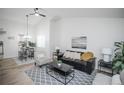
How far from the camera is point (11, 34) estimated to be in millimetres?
6223

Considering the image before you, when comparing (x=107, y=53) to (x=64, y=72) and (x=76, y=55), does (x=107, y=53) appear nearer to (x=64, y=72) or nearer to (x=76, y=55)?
(x=76, y=55)

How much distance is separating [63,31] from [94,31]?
1926 mm

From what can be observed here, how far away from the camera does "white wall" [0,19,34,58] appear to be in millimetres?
5973

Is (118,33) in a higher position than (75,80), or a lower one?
higher

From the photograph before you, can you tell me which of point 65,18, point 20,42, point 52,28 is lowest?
point 20,42

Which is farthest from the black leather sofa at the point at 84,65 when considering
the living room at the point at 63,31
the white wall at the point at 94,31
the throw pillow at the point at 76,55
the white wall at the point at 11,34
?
the white wall at the point at 11,34

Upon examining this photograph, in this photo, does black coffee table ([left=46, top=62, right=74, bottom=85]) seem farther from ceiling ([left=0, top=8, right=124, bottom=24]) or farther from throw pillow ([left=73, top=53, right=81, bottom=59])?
ceiling ([left=0, top=8, right=124, bottom=24])

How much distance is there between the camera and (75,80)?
3.02m

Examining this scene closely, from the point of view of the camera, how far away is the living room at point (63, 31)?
357 centimetres

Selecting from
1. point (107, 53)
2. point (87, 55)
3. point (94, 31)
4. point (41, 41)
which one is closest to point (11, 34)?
point (41, 41)
